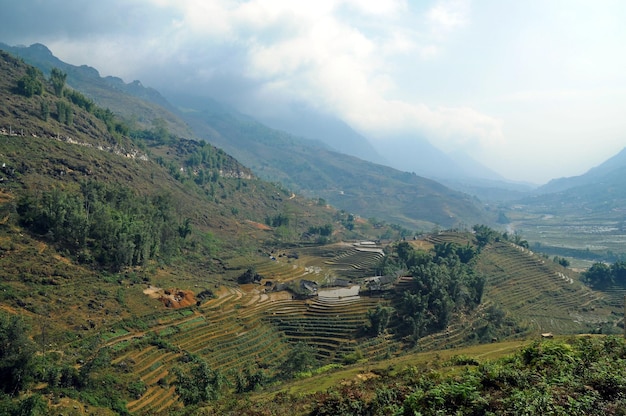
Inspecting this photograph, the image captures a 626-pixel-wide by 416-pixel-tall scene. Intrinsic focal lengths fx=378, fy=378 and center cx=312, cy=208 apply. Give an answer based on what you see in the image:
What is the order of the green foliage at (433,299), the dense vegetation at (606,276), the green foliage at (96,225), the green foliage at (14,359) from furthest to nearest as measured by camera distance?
the dense vegetation at (606,276)
the green foliage at (433,299)
the green foliage at (96,225)
the green foliage at (14,359)

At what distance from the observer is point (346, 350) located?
41.5 meters

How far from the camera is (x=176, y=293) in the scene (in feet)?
152

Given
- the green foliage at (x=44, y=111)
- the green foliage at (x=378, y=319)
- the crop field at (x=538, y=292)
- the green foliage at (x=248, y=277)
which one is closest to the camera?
the green foliage at (x=378, y=319)

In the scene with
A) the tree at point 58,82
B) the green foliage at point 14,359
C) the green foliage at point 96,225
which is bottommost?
the green foliage at point 14,359

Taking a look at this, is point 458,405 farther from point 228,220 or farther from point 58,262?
point 228,220

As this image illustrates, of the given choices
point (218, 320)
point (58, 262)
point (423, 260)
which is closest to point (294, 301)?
point (218, 320)

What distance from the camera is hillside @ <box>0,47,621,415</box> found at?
95.0 ft

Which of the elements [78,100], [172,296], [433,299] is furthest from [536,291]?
[78,100]

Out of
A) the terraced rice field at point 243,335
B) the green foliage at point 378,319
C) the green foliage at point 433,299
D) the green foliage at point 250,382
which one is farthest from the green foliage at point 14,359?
the green foliage at point 433,299

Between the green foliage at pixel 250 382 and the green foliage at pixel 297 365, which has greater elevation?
the green foliage at pixel 250 382

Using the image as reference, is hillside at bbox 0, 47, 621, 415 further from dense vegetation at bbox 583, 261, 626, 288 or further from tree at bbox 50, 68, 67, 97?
dense vegetation at bbox 583, 261, 626, 288

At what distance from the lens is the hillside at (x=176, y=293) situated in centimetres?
2897

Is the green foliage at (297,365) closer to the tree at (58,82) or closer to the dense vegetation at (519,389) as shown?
the dense vegetation at (519,389)

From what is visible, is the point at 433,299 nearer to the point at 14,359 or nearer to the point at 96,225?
the point at 14,359
